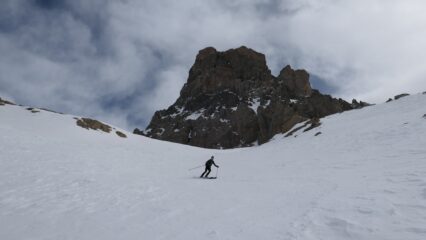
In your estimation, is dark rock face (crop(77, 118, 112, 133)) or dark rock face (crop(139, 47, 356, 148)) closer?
dark rock face (crop(77, 118, 112, 133))

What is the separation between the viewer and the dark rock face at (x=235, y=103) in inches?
5374

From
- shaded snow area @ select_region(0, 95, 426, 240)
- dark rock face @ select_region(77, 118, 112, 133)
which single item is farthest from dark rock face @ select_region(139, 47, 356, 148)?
shaded snow area @ select_region(0, 95, 426, 240)

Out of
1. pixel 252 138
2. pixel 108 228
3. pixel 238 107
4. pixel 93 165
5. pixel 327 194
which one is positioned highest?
pixel 238 107

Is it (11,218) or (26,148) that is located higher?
(26,148)

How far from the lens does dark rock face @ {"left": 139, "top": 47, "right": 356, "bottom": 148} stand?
448ft

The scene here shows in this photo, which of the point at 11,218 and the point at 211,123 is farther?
the point at 211,123

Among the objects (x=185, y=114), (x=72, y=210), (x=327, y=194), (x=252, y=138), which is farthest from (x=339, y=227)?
(x=185, y=114)

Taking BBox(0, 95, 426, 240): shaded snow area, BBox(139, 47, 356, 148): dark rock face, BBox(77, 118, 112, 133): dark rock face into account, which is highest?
BBox(139, 47, 356, 148): dark rock face

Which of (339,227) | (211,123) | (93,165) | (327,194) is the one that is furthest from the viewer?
(211,123)

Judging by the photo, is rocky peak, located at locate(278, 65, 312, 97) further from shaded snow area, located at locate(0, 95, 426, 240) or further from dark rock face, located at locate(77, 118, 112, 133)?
shaded snow area, located at locate(0, 95, 426, 240)

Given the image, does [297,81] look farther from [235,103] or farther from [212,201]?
[212,201]

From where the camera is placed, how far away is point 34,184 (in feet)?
61.1

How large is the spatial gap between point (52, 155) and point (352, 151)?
23.9 m

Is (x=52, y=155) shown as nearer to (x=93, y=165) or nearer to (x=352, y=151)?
(x=93, y=165)
